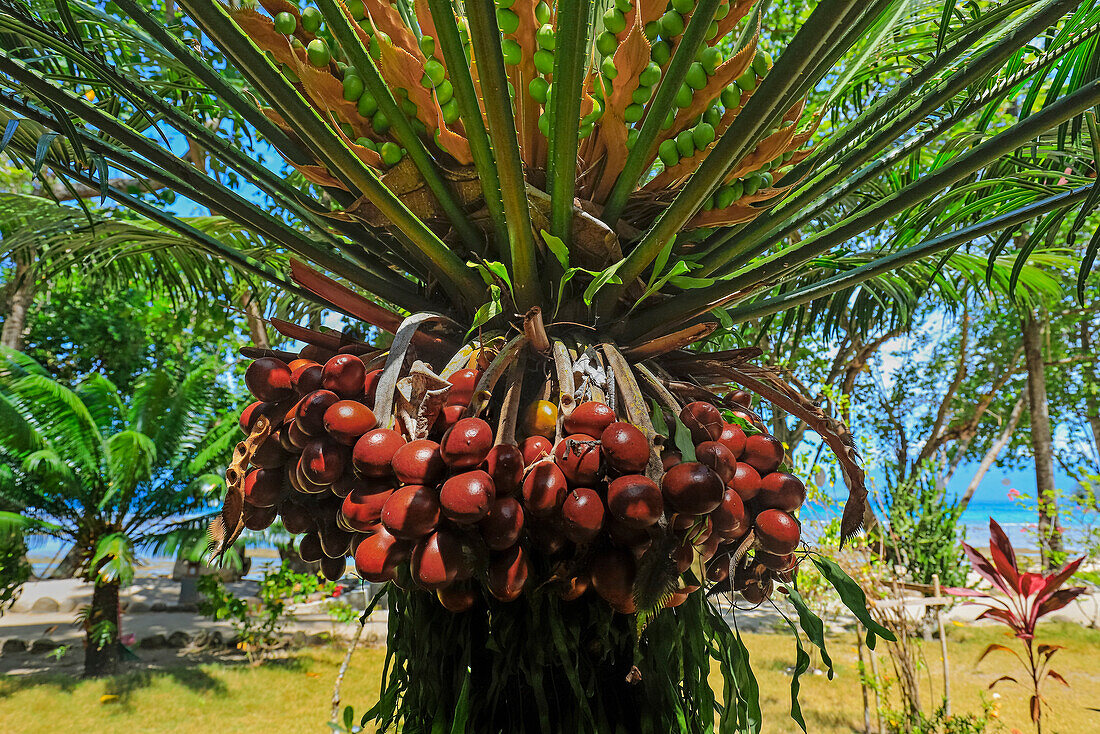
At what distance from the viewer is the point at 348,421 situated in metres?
0.67

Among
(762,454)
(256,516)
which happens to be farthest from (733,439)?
(256,516)

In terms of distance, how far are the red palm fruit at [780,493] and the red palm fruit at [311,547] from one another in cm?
56

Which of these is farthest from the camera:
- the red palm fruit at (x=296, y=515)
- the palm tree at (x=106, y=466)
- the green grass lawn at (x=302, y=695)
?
the palm tree at (x=106, y=466)

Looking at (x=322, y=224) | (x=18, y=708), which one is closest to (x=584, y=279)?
(x=322, y=224)

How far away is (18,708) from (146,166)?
6.48 m

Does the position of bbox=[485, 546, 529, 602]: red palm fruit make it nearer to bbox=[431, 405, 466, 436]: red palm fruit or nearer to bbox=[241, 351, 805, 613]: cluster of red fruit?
bbox=[241, 351, 805, 613]: cluster of red fruit

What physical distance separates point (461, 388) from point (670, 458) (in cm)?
24

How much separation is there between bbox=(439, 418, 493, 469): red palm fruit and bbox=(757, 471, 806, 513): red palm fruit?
34cm

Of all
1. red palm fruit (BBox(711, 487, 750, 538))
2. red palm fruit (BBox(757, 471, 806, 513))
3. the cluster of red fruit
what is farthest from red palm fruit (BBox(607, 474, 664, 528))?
red palm fruit (BBox(757, 471, 806, 513))

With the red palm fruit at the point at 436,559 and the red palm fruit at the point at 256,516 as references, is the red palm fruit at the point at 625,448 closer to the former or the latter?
the red palm fruit at the point at 436,559

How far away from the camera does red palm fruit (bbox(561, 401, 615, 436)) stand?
25.9 inches

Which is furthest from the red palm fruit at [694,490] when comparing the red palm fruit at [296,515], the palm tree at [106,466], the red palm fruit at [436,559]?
the palm tree at [106,466]

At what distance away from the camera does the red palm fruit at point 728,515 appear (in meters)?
0.69

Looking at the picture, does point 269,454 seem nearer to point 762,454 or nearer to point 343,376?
point 343,376
